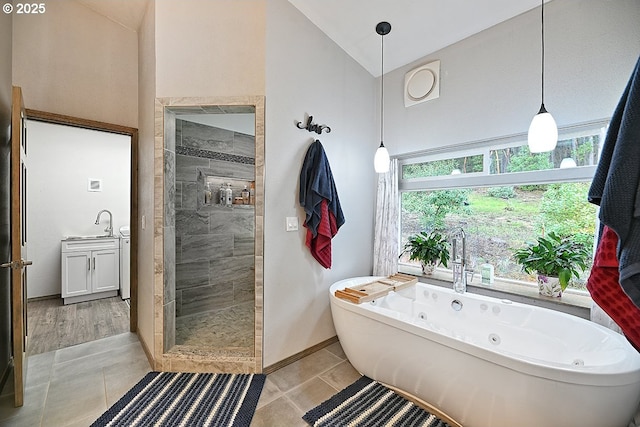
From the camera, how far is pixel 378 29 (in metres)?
2.47

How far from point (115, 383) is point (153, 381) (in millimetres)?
289

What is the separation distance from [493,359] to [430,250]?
145 cm

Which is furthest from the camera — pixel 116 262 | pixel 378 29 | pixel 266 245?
pixel 116 262

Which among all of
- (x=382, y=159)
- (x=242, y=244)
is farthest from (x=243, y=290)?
(x=382, y=159)

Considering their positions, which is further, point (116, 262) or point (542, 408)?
point (116, 262)

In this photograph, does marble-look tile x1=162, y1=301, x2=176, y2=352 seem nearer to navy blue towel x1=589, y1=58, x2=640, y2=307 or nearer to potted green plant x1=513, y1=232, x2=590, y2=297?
navy blue towel x1=589, y1=58, x2=640, y2=307

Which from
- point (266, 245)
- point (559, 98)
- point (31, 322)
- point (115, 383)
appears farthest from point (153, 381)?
point (559, 98)

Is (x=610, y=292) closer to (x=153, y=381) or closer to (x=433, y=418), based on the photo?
(x=433, y=418)

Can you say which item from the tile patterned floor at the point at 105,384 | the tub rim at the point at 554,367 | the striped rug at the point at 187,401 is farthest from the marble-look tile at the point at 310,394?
the tub rim at the point at 554,367

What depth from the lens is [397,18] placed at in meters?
2.35

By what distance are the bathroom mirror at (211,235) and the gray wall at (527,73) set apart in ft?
6.00

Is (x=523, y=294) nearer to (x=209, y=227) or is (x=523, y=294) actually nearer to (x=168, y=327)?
(x=168, y=327)

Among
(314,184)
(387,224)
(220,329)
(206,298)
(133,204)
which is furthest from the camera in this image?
(206,298)

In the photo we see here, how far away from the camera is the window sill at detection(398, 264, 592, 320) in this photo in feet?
6.37
